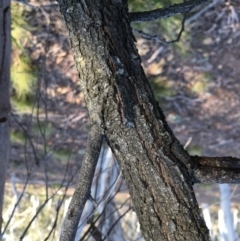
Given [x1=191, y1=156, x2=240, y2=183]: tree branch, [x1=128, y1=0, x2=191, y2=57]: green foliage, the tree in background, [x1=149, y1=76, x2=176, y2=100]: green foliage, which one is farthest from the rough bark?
[x1=149, y1=76, x2=176, y2=100]: green foliage

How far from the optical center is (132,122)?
0.76 metres

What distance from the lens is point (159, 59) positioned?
254cm

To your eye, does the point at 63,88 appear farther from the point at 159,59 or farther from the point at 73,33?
the point at 73,33

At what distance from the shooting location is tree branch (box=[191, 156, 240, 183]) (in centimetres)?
77

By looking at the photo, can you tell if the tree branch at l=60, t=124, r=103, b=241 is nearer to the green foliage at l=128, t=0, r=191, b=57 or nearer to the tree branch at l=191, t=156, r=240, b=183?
the tree branch at l=191, t=156, r=240, b=183

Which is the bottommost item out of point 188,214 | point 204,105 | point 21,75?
point 188,214

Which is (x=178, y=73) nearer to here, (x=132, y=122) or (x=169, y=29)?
(x=169, y=29)

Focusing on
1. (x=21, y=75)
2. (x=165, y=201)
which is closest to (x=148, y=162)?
(x=165, y=201)

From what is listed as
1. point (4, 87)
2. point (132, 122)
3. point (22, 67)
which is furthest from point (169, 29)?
point (132, 122)

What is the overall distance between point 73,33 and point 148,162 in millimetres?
257

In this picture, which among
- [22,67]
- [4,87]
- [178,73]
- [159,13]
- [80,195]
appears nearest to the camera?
[80,195]

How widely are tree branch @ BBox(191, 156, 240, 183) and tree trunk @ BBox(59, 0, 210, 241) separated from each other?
0.02m

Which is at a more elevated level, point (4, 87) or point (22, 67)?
point (22, 67)

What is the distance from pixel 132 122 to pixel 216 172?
6.5 inches
